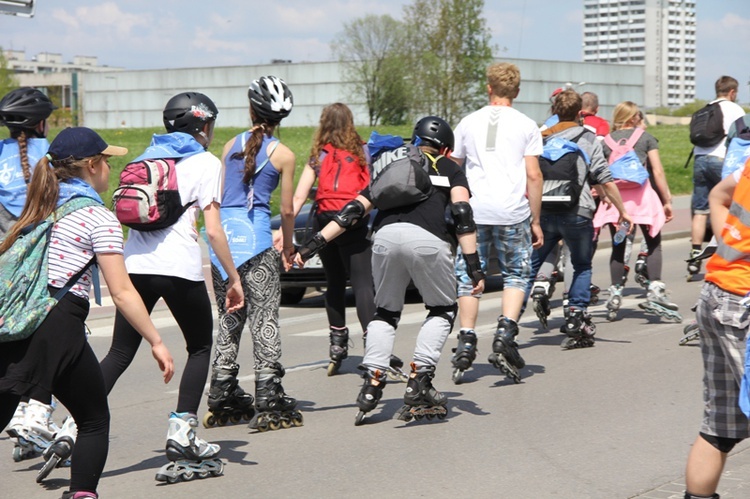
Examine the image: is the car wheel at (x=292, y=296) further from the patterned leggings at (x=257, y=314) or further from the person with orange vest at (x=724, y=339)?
the person with orange vest at (x=724, y=339)

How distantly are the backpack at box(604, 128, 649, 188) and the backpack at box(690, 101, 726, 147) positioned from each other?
0.83m

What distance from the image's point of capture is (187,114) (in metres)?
5.66

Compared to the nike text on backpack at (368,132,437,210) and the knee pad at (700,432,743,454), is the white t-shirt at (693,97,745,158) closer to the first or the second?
the nike text on backpack at (368,132,437,210)

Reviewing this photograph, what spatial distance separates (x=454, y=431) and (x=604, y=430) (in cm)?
87

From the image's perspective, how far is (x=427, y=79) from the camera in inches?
1773

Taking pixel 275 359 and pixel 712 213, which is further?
pixel 275 359

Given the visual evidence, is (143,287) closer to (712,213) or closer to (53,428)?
(53,428)

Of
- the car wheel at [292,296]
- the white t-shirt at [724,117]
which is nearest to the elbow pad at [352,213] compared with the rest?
the white t-shirt at [724,117]

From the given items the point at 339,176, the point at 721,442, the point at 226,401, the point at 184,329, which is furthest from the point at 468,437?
the point at 339,176

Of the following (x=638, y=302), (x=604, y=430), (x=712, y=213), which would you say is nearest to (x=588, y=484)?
(x=604, y=430)

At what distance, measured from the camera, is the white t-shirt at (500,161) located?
7.57 metres

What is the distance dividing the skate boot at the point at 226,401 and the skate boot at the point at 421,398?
980 millimetres

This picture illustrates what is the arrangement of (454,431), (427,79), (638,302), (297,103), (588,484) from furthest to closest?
(297,103) → (427,79) → (638,302) → (454,431) → (588,484)

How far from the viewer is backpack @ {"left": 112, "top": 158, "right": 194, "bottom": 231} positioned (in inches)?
205
